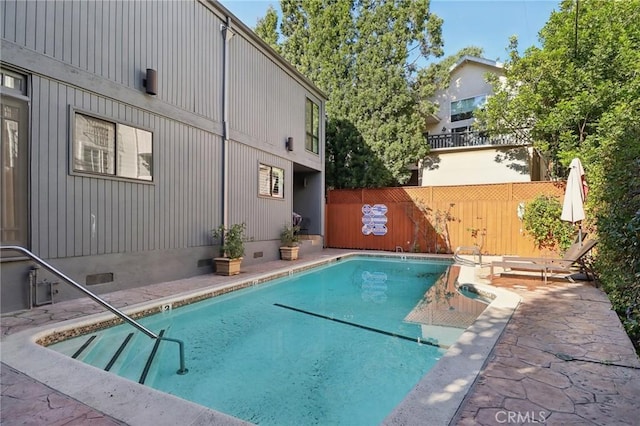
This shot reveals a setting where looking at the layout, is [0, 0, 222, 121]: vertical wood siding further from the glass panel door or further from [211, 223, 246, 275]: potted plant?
[211, 223, 246, 275]: potted plant

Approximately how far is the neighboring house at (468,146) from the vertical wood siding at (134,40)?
11.6 meters

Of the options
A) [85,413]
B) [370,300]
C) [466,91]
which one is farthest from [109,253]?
[466,91]

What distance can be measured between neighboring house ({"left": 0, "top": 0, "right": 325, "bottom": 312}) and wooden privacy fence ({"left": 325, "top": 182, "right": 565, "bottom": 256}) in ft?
15.0

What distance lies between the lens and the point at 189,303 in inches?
210

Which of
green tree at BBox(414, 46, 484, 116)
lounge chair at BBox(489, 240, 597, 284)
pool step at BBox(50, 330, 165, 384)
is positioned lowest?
pool step at BBox(50, 330, 165, 384)

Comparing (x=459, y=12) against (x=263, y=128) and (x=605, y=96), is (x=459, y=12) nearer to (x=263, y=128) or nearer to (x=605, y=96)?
(x=605, y=96)

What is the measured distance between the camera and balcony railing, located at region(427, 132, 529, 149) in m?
14.3

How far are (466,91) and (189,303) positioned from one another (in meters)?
17.1

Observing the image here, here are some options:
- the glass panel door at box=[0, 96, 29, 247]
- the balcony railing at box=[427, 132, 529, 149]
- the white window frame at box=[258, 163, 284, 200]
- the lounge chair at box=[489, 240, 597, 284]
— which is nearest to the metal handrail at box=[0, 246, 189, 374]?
the glass panel door at box=[0, 96, 29, 247]

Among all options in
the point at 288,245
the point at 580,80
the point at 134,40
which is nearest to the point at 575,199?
the point at 580,80

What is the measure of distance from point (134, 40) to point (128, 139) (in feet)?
5.60

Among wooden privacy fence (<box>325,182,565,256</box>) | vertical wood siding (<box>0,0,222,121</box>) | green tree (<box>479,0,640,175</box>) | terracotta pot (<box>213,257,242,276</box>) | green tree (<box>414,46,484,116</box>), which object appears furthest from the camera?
green tree (<box>414,46,484,116</box>)

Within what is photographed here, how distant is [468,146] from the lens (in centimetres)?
1569

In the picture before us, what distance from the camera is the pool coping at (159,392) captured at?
2078 mm
